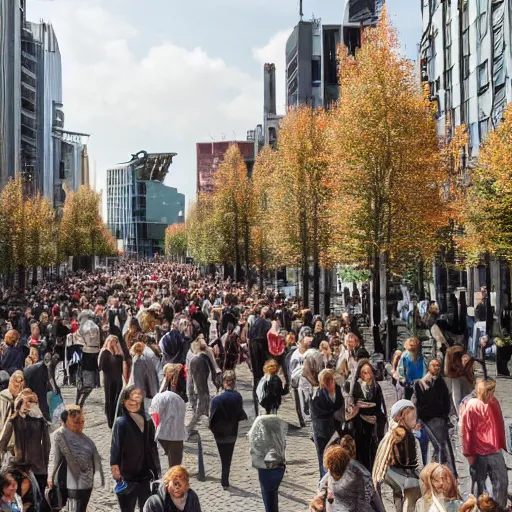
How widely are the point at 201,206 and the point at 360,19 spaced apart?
26.2 metres

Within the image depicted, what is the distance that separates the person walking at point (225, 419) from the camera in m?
11.5

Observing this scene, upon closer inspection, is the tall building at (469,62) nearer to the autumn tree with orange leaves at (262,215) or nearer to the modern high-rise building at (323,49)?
the autumn tree with orange leaves at (262,215)

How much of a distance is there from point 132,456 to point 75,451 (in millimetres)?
526

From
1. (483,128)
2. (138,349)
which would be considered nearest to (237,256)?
(483,128)

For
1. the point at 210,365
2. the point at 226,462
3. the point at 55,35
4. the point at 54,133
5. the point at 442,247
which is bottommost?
the point at 226,462

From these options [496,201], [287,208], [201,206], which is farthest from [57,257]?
[496,201]

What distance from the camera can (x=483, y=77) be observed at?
146 ft

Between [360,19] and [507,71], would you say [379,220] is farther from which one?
[360,19]

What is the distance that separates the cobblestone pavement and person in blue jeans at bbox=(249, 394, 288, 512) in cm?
77

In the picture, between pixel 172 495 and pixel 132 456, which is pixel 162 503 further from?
pixel 132 456

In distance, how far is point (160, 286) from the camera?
45.9m

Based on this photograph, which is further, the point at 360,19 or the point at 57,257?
the point at 360,19

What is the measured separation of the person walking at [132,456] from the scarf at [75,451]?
0.75ft

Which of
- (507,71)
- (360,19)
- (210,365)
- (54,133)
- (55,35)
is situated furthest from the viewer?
(55,35)
